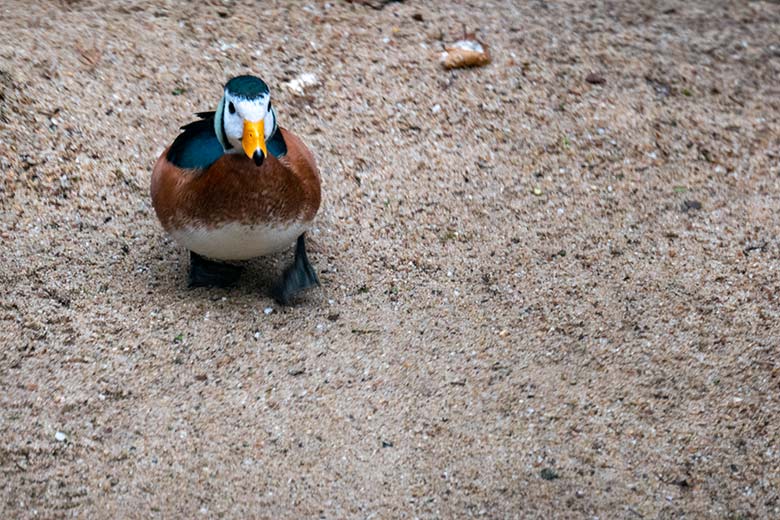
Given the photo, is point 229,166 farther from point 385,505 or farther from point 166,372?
point 385,505

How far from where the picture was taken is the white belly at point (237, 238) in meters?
3.15

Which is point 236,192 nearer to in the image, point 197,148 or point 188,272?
point 197,148

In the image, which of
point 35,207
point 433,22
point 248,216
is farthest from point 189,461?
point 433,22

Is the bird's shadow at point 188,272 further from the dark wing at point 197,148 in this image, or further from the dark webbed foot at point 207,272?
the dark wing at point 197,148

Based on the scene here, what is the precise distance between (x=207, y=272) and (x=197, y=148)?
0.53 meters

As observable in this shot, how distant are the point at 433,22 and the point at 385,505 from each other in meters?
2.92

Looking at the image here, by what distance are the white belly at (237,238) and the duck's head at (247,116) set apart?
0.87ft

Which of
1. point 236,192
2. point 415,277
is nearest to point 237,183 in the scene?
point 236,192

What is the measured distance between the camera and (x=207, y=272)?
11.4 feet

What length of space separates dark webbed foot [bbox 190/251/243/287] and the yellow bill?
0.68m

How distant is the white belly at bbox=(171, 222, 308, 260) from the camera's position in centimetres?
Result: 315

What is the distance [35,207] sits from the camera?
12.3ft

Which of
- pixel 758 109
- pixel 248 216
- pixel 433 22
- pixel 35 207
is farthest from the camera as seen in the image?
pixel 433 22

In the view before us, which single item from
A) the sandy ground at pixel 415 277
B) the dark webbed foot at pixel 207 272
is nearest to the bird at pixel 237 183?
the dark webbed foot at pixel 207 272
